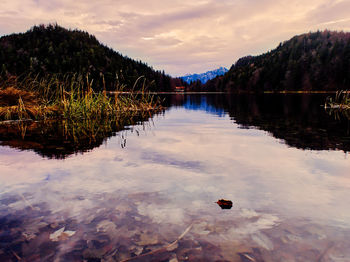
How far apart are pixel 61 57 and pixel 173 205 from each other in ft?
478

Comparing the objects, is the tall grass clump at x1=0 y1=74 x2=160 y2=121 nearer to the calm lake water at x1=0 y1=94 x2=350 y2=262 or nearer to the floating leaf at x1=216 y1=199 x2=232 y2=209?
the calm lake water at x1=0 y1=94 x2=350 y2=262

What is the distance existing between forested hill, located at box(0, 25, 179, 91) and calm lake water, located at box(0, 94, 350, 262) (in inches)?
4108

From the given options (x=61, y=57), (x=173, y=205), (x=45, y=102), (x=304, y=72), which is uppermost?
(x=61, y=57)

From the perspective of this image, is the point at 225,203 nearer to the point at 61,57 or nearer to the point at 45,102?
the point at 45,102

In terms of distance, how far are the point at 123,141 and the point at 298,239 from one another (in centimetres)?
651

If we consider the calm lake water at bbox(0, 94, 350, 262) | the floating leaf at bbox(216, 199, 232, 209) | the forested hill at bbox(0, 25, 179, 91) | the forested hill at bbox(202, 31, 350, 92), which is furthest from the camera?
the forested hill at bbox(0, 25, 179, 91)

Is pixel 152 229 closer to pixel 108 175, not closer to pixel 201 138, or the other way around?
pixel 108 175

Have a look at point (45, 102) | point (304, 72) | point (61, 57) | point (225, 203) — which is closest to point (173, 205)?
point (225, 203)

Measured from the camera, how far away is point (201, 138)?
29.2 feet

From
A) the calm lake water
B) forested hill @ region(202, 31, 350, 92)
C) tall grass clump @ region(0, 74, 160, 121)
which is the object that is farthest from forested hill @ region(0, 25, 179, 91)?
the calm lake water

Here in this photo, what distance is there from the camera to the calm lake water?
236 centimetres

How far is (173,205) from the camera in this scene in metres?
3.33

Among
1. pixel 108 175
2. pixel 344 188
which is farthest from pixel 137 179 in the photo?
pixel 344 188

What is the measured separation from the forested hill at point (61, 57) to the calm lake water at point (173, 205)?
342 feet
